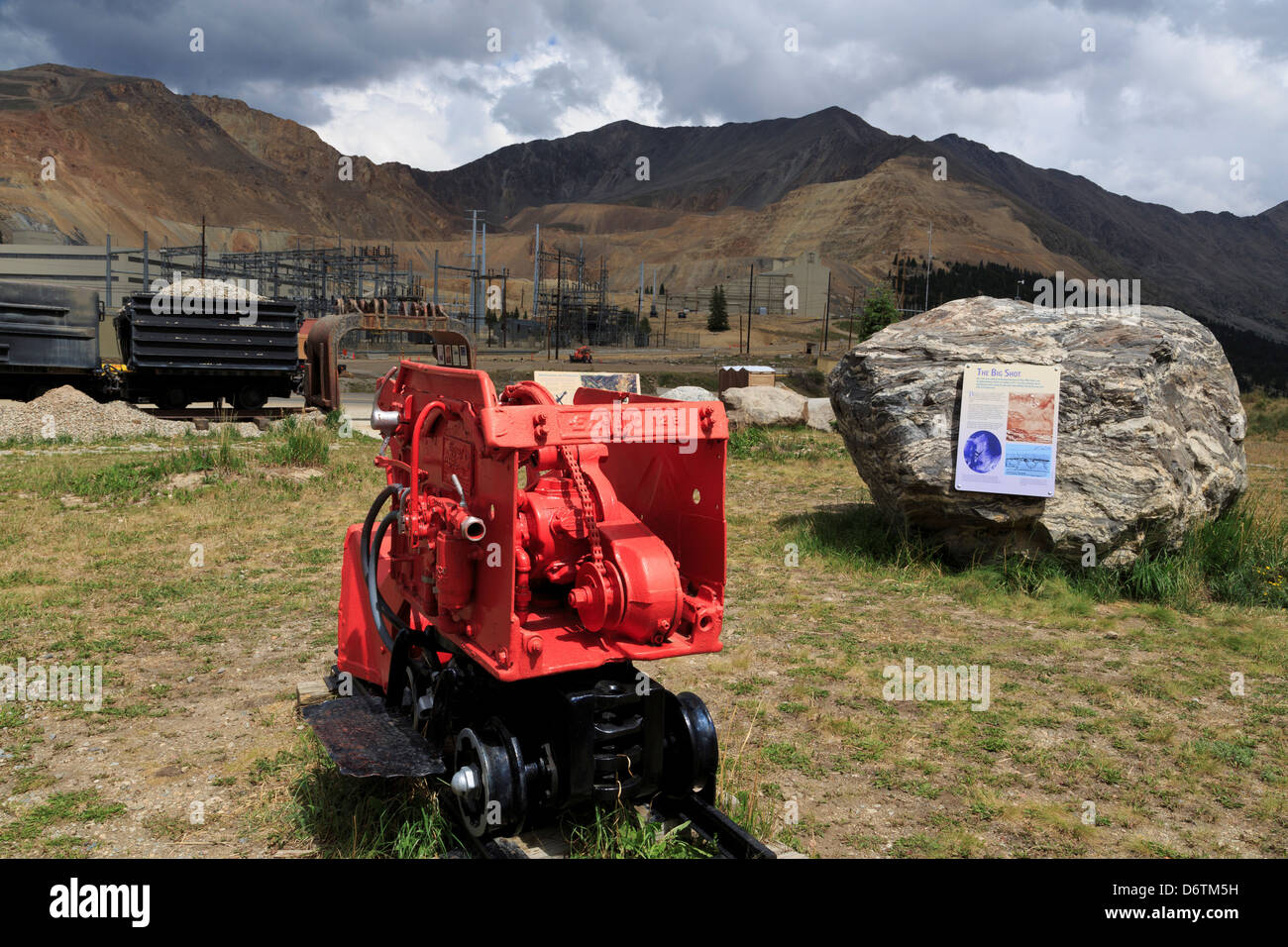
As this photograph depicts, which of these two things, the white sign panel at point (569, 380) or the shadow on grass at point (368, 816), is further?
the white sign panel at point (569, 380)

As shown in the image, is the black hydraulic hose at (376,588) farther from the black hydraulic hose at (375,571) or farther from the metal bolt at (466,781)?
the metal bolt at (466,781)

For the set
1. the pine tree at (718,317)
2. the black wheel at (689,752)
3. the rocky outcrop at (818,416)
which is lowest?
the black wheel at (689,752)

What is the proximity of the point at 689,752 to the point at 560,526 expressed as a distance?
116 cm

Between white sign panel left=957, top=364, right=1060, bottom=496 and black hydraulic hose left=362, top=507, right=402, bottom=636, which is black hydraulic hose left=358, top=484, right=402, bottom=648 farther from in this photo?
white sign panel left=957, top=364, right=1060, bottom=496

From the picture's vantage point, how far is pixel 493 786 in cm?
375

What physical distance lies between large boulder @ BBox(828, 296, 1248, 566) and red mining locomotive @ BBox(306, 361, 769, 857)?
5.43 meters

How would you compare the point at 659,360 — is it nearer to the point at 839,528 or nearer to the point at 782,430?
the point at 782,430

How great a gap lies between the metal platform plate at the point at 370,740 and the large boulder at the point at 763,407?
16.4 meters

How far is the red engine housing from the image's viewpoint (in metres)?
3.71

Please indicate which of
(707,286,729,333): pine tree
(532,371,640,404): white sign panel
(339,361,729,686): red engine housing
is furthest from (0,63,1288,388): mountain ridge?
(339,361,729,686): red engine housing

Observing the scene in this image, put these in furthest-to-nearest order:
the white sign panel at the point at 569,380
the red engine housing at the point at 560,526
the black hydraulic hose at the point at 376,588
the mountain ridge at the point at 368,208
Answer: the mountain ridge at the point at 368,208 < the white sign panel at the point at 569,380 < the black hydraulic hose at the point at 376,588 < the red engine housing at the point at 560,526

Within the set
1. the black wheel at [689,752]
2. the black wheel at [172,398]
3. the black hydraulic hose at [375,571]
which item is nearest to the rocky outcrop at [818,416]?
the black wheel at [172,398]

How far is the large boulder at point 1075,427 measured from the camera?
868 cm

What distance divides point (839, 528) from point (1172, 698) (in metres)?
4.66
